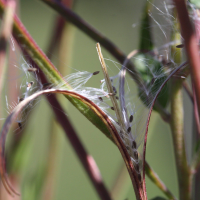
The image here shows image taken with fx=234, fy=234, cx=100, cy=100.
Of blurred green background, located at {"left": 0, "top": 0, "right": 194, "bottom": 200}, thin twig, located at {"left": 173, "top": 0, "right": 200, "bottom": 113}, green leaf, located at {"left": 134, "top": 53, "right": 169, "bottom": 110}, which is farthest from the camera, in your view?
blurred green background, located at {"left": 0, "top": 0, "right": 194, "bottom": 200}

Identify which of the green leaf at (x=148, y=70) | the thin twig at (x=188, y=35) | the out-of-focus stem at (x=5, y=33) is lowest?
the green leaf at (x=148, y=70)

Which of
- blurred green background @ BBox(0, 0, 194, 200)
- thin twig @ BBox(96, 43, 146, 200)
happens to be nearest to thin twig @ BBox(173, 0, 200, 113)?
thin twig @ BBox(96, 43, 146, 200)

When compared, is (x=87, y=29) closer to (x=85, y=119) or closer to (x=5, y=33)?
(x=5, y=33)

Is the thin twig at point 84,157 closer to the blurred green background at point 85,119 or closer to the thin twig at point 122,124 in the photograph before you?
the thin twig at point 122,124

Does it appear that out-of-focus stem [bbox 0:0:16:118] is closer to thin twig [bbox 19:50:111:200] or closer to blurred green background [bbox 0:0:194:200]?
thin twig [bbox 19:50:111:200]

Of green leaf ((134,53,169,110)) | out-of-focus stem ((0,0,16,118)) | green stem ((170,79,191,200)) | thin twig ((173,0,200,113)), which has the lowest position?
green stem ((170,79,191,200))

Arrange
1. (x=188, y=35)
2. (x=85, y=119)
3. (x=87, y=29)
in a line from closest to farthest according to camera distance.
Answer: (x=188, y=35) → (x=87, y=29) → (x=85, y=119)

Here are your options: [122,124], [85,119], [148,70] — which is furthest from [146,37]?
[85,119]

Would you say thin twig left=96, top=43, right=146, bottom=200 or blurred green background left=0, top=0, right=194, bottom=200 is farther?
blurred green background left=0, top=0, right=194, bottom=200

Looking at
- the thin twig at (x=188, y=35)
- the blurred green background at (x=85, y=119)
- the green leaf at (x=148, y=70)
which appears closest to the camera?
the thin twig at (x=188, y=35)

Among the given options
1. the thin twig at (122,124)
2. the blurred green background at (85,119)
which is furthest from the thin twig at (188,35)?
the blurred green background at (85,119)

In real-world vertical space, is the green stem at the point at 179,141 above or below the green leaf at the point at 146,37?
below
